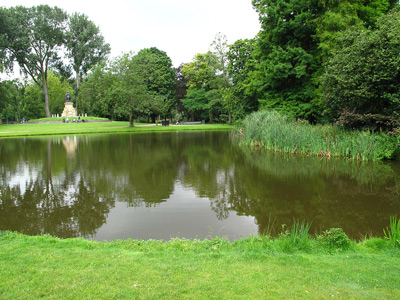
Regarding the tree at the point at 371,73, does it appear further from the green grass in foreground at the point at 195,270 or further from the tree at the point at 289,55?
the green grass in foreground at the point at 195,270

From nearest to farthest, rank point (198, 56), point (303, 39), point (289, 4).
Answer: point (289, 4) < point (303, 39) < point (198, 56)

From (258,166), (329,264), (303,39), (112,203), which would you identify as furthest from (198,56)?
(329,264)

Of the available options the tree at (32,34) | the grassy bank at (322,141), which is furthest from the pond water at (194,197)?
the tree at (32,34)

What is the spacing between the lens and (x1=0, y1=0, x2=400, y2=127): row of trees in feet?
47.7

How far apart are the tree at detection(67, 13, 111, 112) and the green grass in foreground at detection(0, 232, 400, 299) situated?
60.5 m

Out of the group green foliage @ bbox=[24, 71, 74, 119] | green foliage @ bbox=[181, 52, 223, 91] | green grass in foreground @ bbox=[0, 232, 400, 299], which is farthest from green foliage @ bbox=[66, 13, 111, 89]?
green grass in foreground @ bbox=[0, 232, 400, 299]

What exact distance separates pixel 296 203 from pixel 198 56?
1947 inches

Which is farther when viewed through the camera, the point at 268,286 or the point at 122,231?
the point at 122,231

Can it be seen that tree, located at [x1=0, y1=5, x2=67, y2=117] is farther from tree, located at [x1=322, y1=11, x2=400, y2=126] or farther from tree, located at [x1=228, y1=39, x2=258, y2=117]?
tree, located at [x1=322, y1=11, x2=400, y2=126]

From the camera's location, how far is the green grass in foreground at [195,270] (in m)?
3.19

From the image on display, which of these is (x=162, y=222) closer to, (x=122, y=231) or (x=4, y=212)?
(x=122, y=231)

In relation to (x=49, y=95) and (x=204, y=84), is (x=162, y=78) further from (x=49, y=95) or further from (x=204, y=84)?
(x=49, y=95)

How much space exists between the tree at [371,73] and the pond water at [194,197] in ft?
11.2

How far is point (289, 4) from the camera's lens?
24.5m
